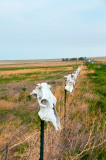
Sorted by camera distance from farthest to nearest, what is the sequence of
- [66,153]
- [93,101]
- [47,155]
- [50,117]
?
1. [93,101]
2. [66,153]
3. [47,155]
4. [50,117]

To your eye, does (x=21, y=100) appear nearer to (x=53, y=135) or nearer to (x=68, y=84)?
(x=68, y=84)

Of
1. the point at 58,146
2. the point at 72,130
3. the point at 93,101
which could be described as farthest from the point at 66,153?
the point at 93,101

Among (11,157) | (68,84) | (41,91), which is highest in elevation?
(41,91)

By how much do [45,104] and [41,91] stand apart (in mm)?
176

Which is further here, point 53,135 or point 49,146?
point 53,135

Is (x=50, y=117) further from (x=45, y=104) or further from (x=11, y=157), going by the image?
(x=11, y=157)

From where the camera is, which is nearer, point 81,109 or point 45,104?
point 45,104

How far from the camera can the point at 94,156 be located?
3.12m

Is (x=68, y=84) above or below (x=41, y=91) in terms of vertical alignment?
below

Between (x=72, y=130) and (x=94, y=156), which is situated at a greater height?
(x=72, y=130)

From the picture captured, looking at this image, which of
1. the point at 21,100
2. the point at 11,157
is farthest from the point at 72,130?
the point at 21,100

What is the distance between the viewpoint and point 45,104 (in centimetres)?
180

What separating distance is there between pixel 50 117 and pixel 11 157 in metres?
2.02

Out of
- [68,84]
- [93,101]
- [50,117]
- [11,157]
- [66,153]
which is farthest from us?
[93,101]
